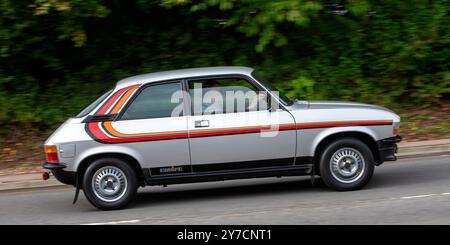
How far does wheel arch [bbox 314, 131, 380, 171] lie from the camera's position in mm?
8680

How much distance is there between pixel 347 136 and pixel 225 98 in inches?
64.9

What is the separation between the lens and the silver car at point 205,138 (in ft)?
27.9

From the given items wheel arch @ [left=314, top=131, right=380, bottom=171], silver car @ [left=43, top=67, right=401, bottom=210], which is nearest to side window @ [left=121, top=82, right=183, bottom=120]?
silver car @ [left=43, top=67, right=401, bottom=210]

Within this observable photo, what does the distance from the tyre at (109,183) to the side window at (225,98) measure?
118 cm

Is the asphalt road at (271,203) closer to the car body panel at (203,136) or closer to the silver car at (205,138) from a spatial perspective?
the silver car at (205,138)

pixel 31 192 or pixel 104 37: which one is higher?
pixel 104 37

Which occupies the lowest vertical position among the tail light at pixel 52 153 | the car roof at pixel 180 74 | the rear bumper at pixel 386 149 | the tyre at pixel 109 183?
the tyre at pixel 109 183

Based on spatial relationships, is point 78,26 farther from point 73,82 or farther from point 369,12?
point 369,12

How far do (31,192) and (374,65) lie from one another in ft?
24.1

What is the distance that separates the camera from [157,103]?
28.4ft

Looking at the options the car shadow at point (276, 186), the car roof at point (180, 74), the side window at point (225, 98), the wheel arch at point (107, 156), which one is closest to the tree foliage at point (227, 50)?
the car shadow at point (276, 186)

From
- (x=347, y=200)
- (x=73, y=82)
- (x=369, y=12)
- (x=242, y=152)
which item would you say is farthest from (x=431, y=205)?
(x=73, y=82)

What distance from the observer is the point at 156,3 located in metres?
14.0

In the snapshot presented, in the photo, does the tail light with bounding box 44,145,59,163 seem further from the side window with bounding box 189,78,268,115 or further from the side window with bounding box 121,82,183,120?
the side window with bounding box 189,78,268,115
